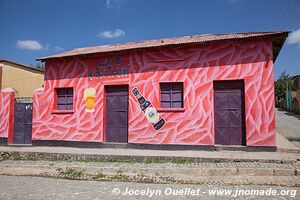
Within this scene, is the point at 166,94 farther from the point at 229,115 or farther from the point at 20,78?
the point at 20,78

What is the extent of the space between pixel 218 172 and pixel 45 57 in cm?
860

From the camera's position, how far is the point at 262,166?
616 cm

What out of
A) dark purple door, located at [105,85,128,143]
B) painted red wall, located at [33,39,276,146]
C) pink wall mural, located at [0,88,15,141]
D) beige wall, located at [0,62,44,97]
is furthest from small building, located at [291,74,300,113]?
pink wall mural, located at [0,88,15,141]

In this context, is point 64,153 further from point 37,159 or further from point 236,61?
→ point 236,61

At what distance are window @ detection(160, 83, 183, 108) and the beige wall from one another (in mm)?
14250

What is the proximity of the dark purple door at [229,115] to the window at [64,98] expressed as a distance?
6.16 m

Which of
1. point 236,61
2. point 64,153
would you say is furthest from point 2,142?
point 236,61

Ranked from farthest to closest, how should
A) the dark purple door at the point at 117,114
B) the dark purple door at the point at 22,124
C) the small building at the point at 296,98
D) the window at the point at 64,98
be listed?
the small building at the point at 296,98 < the dark purple door at the point at 22,124 < the window at the point at 64,98 < the dark purple door at the point at 117,114

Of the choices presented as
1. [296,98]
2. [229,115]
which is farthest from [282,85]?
[229,115]

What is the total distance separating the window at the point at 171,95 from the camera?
28.7ft

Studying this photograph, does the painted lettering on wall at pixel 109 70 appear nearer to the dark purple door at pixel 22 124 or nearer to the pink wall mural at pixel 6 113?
the dark purple door at pixel 22 124

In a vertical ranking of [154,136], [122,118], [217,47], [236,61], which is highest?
[217,47]

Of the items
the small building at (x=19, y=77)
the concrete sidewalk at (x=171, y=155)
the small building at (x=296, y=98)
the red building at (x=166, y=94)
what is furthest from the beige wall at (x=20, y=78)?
the small building at (x=296, y=98)

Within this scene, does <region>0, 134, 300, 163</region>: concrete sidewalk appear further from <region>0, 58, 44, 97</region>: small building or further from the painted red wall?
<region>0, 58, 44, 97</region>: small building
